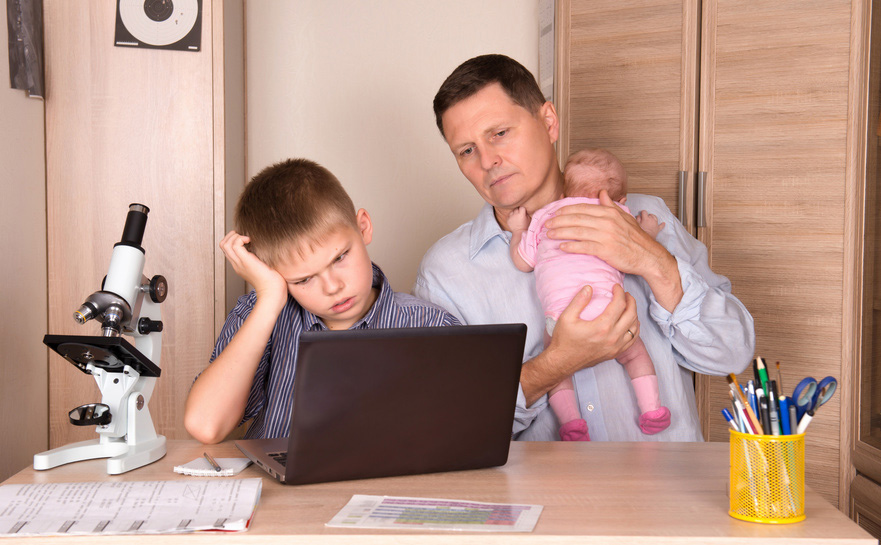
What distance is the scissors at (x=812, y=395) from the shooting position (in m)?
0.97

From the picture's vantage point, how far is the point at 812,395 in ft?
3.21

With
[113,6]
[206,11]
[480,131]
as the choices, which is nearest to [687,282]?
[480,131]

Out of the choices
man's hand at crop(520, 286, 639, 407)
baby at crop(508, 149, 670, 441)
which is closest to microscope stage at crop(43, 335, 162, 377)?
man's hand at crop(520, 286, 639, 407)

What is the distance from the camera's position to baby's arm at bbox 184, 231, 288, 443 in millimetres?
1388

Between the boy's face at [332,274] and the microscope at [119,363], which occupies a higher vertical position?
the boy's face at [332,274]

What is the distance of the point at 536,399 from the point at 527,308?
26 centimetres

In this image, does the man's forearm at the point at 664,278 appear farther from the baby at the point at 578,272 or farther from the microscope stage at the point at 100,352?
the microscope stage at the point at 100,352

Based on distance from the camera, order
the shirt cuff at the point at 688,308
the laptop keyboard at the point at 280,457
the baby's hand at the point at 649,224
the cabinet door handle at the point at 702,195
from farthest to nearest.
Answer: the cabinet door handle at the point at 702,195 < the baby's hand at the point at 649,224 < the shirt cuff at the point at 688,308 < the laptop keyboard at the point at 280,457

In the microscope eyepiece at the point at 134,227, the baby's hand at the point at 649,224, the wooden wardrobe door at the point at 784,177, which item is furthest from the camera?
the wooden wardrobe door at the point at 784,177

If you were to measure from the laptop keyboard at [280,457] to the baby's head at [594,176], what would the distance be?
98 centimetres

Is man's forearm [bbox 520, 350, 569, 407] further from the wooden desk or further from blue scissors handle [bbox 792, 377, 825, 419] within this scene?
blue scissors handle [bbox 792, 377, 825, 419]

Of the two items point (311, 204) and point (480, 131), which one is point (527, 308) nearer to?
point (480, 131)

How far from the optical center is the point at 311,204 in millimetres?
1531

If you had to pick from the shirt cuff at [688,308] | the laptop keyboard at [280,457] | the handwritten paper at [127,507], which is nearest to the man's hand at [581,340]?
the shirt cuff at [688,308]
